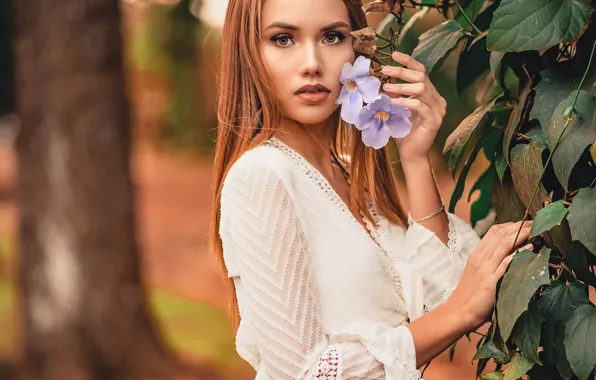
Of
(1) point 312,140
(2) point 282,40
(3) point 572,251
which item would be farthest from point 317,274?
(3) point 572,251

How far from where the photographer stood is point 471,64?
1.65 metres

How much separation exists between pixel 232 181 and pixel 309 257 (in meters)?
0.19

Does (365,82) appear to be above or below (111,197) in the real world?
above

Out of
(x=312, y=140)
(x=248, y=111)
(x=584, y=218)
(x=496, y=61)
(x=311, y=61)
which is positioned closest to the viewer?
(x=584, y=218)

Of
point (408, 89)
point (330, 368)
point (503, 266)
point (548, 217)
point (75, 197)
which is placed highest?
point (408, 89)

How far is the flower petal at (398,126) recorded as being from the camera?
1417mm

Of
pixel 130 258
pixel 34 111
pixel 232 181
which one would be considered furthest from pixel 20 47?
pixel 232 181

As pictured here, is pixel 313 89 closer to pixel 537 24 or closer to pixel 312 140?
pixel 312 140

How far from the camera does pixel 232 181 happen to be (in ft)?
5.26

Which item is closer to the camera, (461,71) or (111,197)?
(461,71)

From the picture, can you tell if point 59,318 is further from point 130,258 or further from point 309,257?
point 309,257

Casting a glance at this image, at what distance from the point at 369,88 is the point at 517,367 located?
1.52ft

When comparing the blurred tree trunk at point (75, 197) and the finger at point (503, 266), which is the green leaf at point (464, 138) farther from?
the blurred tree trunk at point (75, 197)

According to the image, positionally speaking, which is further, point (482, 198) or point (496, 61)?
point (482, 198)
